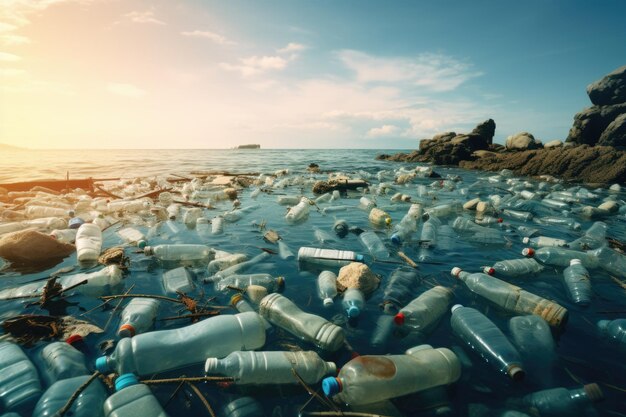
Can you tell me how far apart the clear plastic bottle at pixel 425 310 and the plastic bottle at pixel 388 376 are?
440 mm

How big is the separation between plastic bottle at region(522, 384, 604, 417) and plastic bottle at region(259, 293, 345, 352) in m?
1.23

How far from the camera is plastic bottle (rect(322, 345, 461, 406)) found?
67.4 inches

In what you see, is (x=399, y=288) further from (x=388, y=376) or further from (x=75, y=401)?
(x=75, y=401)

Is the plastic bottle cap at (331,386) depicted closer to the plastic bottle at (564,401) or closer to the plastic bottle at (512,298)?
the plastic bottle at (564,401)

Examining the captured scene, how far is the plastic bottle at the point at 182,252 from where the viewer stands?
3.90 metres

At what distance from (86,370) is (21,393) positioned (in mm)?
304

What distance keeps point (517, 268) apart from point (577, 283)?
55 centimetres

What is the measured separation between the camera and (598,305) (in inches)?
110

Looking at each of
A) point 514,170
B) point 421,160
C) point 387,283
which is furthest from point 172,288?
point 421,160

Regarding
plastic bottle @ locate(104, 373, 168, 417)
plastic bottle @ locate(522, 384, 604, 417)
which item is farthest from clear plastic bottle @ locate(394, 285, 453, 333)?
plastic bottle @ locate(104, 373, 168, 417)

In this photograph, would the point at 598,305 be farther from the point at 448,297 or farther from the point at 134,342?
the point at 134,342

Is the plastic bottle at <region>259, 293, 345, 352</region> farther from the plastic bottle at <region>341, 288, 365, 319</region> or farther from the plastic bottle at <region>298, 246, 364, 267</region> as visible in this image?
the plastic bottle at <region>298, 246, 364, 267</region>

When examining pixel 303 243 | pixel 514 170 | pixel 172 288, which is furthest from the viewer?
pixel 514 170

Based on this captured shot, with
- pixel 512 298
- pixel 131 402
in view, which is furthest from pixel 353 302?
pixel 131 402
